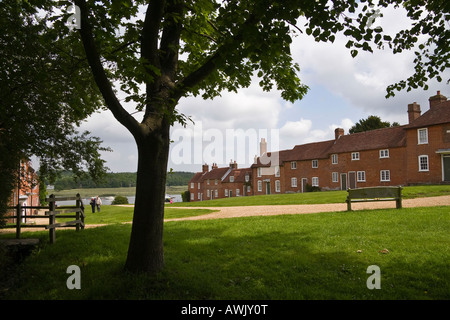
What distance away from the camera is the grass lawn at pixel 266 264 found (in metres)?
5.62

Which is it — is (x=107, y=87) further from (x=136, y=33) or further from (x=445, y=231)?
(x=445, y=231)

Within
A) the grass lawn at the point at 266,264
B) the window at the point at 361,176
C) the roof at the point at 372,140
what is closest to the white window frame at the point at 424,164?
the roof at the point at 372,140

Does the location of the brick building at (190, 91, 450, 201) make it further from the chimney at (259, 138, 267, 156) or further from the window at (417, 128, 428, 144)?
the chimney at (259, 138, 267, 156)

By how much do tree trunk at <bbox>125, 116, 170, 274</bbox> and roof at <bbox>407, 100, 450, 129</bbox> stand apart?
1488 inches

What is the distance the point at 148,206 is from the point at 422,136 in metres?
39.0

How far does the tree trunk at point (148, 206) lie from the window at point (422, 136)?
3847 cm

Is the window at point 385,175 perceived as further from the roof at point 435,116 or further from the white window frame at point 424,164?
the roof at point 435,116

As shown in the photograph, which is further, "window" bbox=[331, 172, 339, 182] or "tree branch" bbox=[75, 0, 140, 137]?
"window" bbox=[331, 172, 339, 182]

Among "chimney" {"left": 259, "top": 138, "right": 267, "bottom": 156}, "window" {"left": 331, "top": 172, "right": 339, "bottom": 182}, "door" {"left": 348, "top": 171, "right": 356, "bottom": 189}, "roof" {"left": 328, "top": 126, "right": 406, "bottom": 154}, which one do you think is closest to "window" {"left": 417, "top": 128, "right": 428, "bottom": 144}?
A: "roof" {"left": 328, "top": 126, "right": 406, "bottom": 154}

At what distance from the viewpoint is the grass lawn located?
5625 mm

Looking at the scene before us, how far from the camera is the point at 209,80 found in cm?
798

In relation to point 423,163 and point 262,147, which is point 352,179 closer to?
point 423,163

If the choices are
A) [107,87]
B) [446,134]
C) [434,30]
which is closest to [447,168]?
[446,134]

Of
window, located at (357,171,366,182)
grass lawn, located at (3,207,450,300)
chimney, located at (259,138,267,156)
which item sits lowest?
grass lawn, located at (3,207,450,300)
